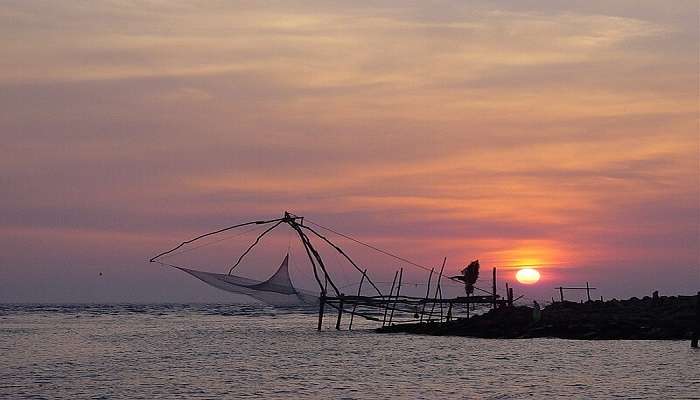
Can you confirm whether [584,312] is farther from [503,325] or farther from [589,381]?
[589,381]

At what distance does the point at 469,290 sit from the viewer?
4978 centimetres

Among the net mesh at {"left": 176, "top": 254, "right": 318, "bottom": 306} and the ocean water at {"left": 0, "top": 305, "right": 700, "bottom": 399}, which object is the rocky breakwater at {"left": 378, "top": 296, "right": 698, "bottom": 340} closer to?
the ocean water at {"left": 0, "top": 305, "right": 700, "bottom": 399}

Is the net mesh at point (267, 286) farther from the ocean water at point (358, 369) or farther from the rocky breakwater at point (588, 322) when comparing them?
the rocky breakwater at point (588, 322)

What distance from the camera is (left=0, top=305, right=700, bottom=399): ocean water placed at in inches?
951

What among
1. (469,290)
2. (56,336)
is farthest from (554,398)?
(56,336)

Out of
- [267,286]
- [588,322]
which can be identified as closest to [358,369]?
[267,286]

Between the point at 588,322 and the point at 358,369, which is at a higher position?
the point at 588,322

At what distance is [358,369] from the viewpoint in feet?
98.8

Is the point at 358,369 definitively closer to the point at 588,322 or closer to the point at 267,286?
the point at 267,286

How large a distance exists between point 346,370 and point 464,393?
260 inches

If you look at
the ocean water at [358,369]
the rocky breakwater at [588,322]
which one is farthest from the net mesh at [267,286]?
the rocky breakwater at [588,322]

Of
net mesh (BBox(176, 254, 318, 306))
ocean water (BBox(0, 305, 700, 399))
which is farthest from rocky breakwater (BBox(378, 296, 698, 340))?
net mesh (BBox(176, 254, 318, 306))

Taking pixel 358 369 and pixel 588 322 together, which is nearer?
pixel 358 369

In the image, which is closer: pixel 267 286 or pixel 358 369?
pixel 358 369
